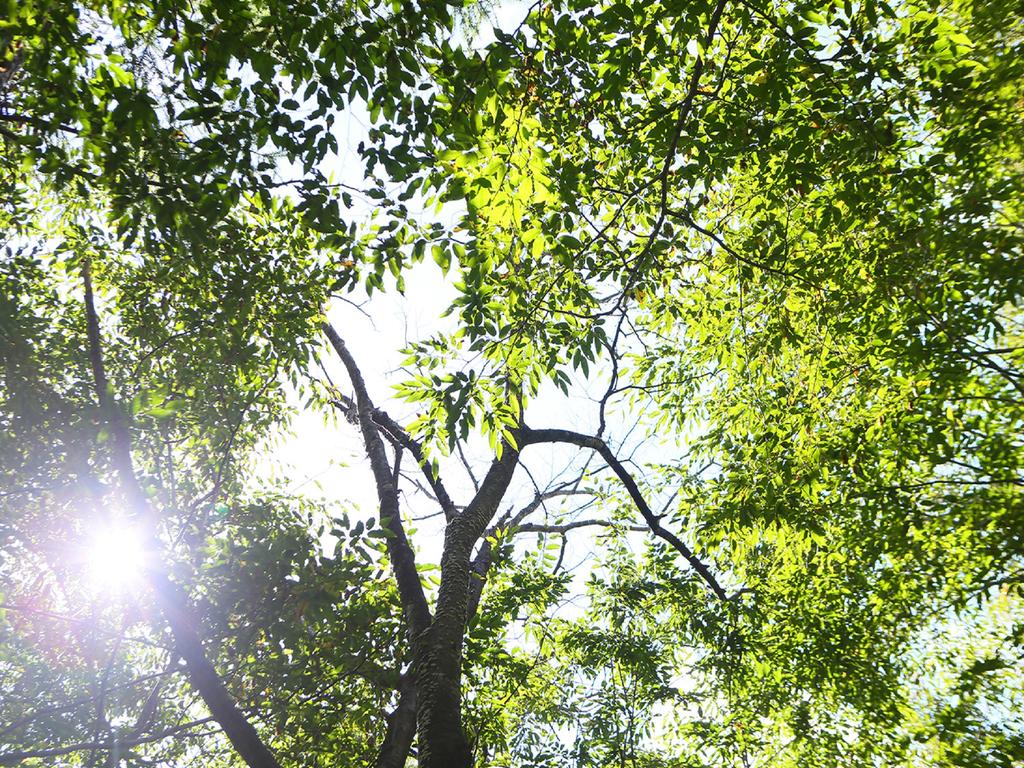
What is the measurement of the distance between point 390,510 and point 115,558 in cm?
242

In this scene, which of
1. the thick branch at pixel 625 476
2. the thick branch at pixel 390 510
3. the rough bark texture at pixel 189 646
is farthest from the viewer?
the thick branch at pixel 625 476

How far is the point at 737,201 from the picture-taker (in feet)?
22.4

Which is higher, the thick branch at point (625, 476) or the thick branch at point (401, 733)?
the thick branch at point (625, 476)

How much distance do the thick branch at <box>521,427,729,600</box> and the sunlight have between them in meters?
3.65

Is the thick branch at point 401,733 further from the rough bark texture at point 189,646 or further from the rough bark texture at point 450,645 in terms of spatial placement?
the rough bark texture at point 189,646

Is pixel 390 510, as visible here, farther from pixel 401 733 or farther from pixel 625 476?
pixel 625 476

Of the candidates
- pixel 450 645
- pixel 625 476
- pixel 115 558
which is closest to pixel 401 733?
pixel 450 645

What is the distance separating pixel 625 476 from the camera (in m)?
6.23

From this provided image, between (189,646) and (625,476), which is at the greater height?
(625,476)

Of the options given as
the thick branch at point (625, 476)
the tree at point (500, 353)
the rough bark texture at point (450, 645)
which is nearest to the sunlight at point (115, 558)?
the tree at point (500, 353)

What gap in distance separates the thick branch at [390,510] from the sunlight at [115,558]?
184 centimetres

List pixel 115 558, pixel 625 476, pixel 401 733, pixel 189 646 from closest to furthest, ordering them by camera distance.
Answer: pixel 189 646
pixel 115 558
pixel 401 733
pixel 625 476

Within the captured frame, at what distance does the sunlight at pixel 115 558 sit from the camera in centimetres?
439

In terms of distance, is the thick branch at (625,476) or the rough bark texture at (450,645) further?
the thick branch at (625,476)
